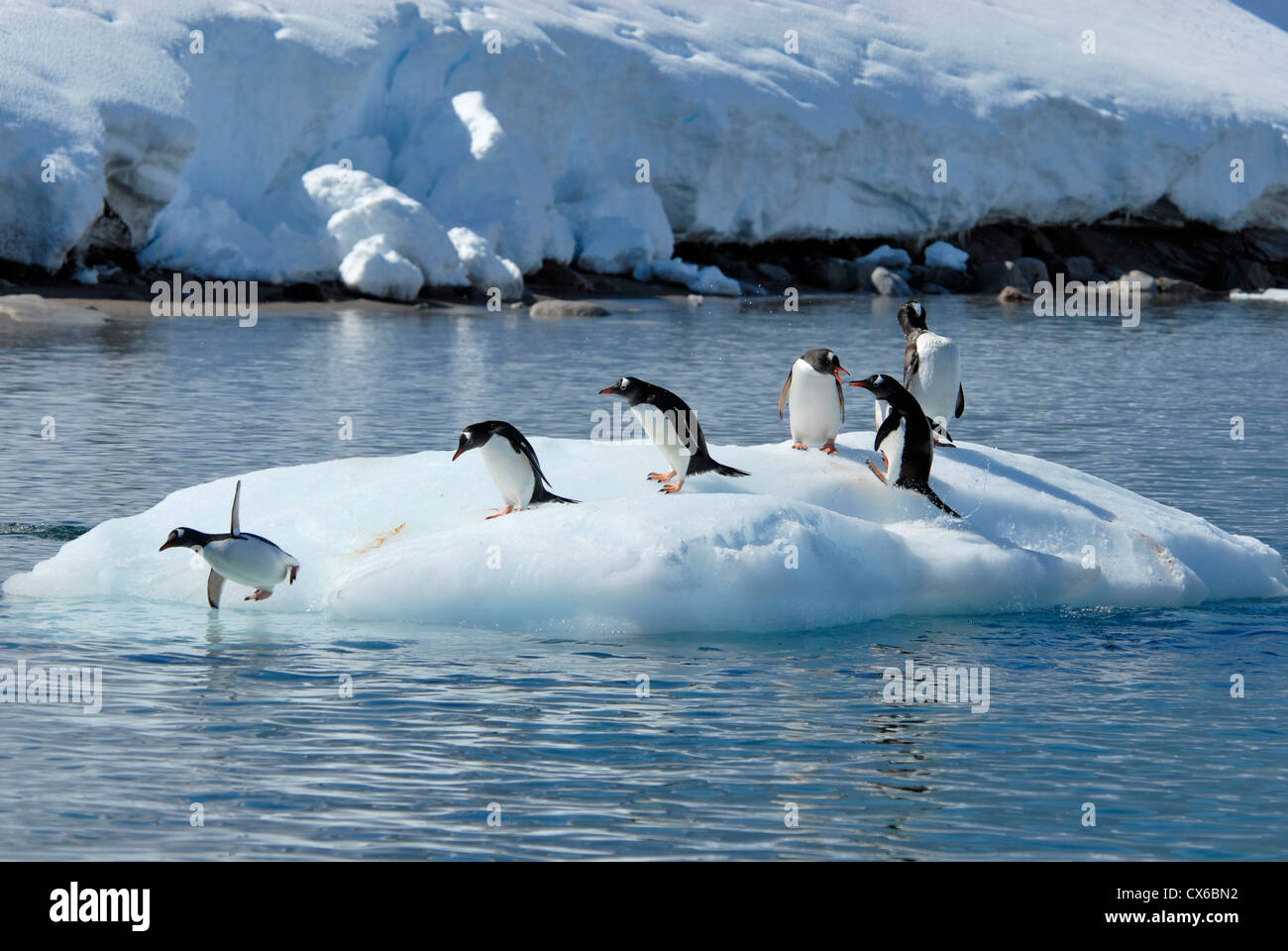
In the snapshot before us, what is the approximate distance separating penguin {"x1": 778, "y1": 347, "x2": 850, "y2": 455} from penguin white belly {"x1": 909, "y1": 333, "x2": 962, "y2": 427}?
0.79m

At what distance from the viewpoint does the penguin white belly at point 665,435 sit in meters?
8.32

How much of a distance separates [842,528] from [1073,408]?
11.0 m

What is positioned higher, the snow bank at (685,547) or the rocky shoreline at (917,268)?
the rocky shoreline at (917,268)

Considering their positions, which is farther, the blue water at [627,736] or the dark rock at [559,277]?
the dark rock at [559,277]

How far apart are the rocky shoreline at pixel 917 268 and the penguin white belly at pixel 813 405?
2137 centimetres

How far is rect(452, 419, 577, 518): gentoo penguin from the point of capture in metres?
8.05

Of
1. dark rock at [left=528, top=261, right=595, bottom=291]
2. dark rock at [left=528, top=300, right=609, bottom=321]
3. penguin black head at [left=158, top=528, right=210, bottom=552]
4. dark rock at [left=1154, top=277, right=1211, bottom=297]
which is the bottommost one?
penguin black head at [left=158, top=528, right=210, bottom=552]

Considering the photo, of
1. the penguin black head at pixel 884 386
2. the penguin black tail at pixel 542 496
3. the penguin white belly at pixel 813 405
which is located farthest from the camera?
the penguin white belly at pixel 813 405

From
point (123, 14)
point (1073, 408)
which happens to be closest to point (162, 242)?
point (123, 14)

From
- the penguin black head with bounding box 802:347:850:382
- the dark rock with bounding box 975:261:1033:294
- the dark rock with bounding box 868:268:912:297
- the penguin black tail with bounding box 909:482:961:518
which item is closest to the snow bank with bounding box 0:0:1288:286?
the dark rock with bounding box 975:261:1033:294

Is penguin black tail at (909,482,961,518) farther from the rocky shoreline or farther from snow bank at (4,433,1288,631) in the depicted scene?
the rocky shoreline

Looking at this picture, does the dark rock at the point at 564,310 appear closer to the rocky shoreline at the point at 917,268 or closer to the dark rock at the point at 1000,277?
the rocky shoreline at the point at 917,268

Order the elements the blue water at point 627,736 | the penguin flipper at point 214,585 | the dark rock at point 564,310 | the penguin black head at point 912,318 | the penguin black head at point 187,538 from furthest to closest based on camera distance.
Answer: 1. the dark rock at point 564,310
2. the penguin black head at point 912,318
3. the penguin flipper at point 214,585
4. the penguin black head at point 187,538
5. the blue water at point 627,736

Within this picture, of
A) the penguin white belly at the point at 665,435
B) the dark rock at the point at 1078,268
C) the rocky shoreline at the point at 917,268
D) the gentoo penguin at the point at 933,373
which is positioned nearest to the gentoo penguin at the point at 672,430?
the penguin white belly at the point at 665,435
